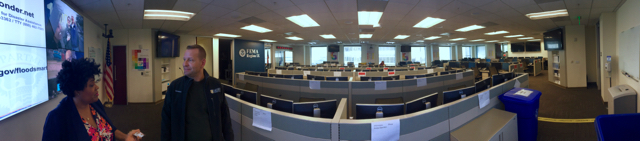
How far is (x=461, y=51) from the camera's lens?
62.3ft

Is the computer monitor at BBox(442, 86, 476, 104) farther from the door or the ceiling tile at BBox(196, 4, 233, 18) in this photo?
the door

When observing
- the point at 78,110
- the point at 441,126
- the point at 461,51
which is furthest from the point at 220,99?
the point at 461,51

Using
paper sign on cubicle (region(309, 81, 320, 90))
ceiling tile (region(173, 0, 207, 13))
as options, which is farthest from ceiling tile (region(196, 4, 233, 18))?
paper sign on cubicle (region(309, 81, 320, 90))

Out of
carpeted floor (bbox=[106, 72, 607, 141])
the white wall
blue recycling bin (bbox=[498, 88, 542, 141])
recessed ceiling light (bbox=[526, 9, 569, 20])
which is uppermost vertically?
recessed ceiling light (bbox=[526, 9, 569, 20])

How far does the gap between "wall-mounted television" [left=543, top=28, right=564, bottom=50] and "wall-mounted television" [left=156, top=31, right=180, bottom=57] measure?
40.8 feet

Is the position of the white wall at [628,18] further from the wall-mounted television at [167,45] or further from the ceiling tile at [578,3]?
the wall-mounted television at [167,45]

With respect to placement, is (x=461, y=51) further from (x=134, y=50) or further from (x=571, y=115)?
(x=134, y=50)

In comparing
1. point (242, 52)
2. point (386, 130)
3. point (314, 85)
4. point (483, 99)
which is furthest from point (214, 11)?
point (242, 52)

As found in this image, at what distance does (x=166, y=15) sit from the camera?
4504 mm

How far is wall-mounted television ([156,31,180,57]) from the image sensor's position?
6129mm

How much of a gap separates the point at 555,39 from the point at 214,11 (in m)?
10.3

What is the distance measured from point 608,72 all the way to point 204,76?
8.05 metres

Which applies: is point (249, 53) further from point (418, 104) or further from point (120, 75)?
point (418, 104)

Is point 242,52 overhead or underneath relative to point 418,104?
overhead
